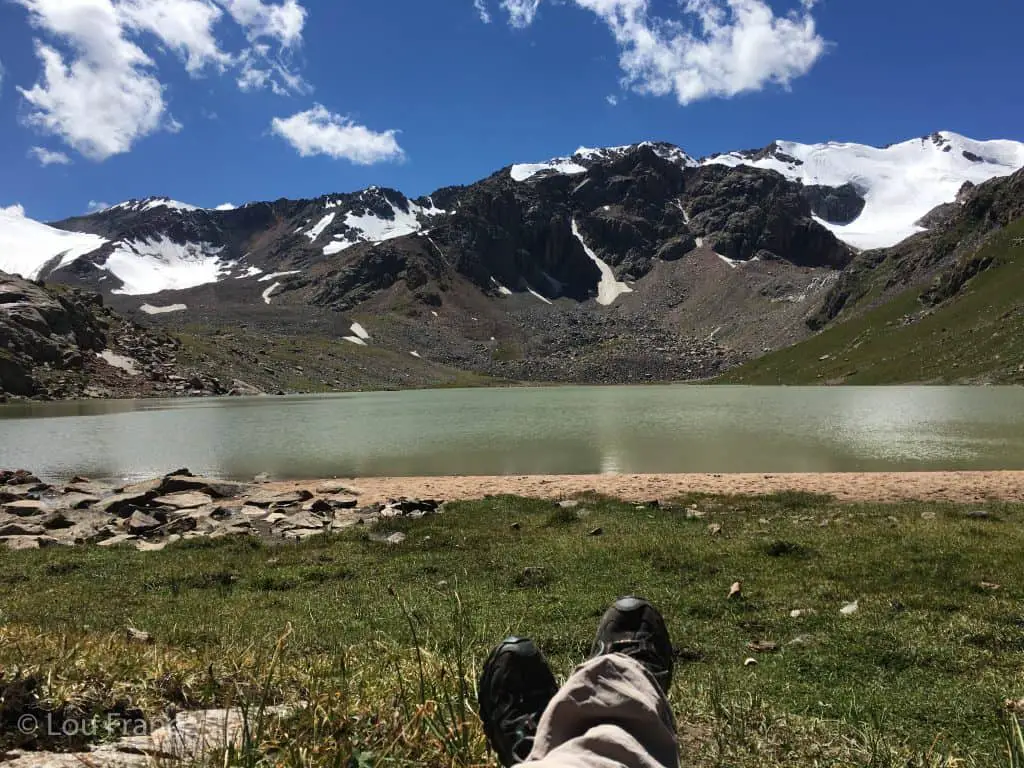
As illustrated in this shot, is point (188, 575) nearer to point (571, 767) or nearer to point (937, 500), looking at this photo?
point (571, 767)

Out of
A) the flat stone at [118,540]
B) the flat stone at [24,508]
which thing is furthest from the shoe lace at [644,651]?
the flat stone at [24,508]

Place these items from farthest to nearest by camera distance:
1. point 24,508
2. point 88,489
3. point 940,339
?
1. point 940,339
2. point 88,489
3. point 24,508

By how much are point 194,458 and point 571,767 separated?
42.3 meters

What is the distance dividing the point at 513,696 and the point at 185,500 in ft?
71.0

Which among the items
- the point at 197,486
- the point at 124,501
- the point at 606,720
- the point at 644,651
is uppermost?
the point at 606,720

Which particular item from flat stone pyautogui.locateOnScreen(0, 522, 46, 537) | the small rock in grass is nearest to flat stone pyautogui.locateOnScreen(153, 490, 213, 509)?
flat stone pyautogui.locateOnScreen(0, 522, 46, 537)

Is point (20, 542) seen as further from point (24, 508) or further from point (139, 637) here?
point (139, 637)

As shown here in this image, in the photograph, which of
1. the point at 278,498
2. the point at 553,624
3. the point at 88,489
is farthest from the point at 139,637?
the point at 88,489

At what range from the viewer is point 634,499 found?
21.9 meters

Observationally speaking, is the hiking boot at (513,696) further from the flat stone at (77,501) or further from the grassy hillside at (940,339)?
the grassy hillside at (940,339)

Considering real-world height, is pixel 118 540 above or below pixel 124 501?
below

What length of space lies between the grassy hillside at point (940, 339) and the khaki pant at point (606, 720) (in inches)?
5306

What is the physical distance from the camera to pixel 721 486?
79.7 feet

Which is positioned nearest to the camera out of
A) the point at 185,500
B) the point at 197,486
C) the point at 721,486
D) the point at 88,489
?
the point at 185,500
